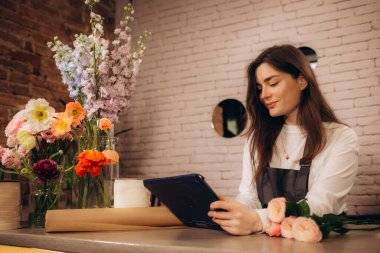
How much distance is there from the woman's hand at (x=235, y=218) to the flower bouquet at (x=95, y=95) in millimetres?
447

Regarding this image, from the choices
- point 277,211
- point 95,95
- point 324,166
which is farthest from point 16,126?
point 324,166

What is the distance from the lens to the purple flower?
1.33 meters

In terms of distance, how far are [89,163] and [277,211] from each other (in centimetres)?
63

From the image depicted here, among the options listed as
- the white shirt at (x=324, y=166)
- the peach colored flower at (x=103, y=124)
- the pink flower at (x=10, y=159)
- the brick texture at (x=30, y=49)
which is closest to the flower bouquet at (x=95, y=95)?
the peach colored flower at (x=103, y=124)

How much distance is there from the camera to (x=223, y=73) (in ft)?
12.5

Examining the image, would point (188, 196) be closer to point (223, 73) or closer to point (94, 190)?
point (94, 190)

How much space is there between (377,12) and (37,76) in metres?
2.88

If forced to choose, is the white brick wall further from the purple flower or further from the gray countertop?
the purple flower

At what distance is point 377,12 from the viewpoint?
10.2 ft

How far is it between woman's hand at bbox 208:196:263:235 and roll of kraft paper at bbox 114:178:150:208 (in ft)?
1.03

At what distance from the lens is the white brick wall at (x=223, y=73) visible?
10.2ft

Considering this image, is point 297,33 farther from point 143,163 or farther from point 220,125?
point 143,163

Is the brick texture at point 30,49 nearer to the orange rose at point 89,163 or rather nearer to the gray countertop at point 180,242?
the orange rose at point 89,163

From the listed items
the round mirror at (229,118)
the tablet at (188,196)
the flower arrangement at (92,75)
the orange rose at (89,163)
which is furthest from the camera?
the round mirror at (229,118)
